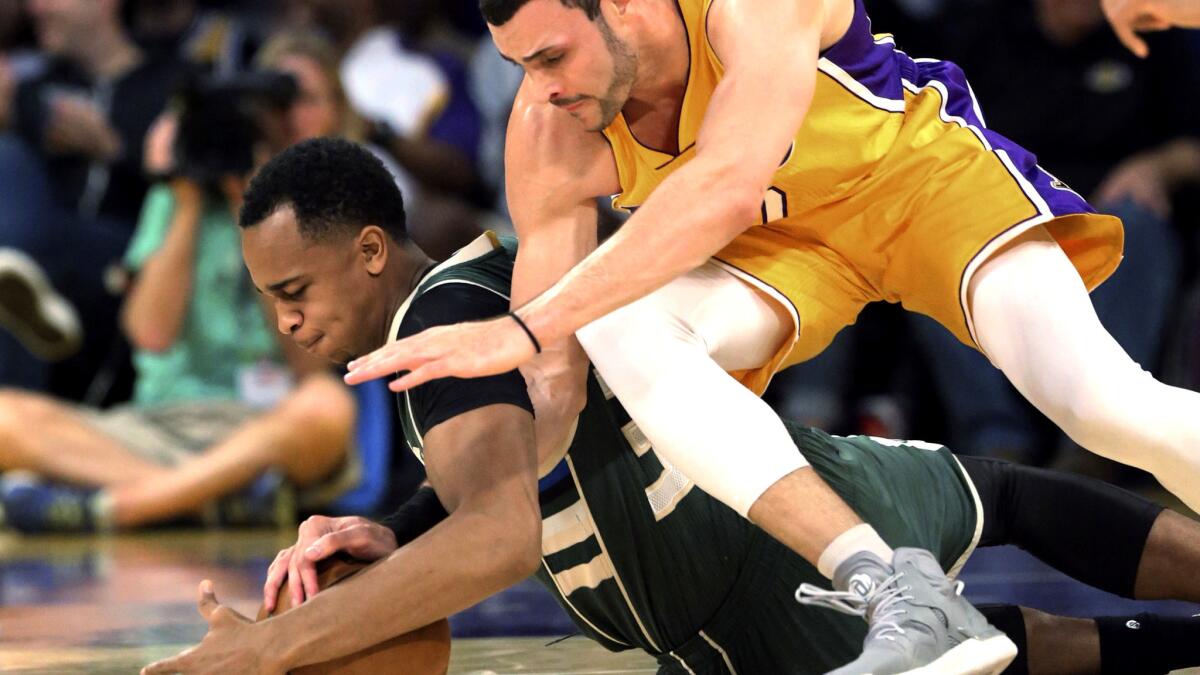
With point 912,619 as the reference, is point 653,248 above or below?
above

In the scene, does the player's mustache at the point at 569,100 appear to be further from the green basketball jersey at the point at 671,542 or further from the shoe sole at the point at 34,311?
the shoe sole at the point at 34,311

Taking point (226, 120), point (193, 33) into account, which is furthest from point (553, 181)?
point (193, 33)

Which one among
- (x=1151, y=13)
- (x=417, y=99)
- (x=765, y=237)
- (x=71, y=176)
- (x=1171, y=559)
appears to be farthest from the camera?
(x=71, y=176)

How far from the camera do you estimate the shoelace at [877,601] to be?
2.48 metres

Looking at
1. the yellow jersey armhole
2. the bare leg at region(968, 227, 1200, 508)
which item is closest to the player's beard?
the yellow jersey armhole

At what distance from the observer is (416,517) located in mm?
2867

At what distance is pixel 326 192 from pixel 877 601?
108cm

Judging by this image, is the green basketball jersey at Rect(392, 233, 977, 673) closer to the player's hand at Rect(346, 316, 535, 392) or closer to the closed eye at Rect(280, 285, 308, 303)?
Answer: the closed eye at Rect(280, 285, 308, 303)

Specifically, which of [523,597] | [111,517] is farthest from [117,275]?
[523,597]

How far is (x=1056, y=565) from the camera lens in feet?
10.2

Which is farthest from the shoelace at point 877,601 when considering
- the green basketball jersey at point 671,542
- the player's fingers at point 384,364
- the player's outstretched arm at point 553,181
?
the player's outstretched arm at point 553,181

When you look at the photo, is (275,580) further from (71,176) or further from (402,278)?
(71,176)

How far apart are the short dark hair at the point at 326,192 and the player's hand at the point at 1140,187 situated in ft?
13.6

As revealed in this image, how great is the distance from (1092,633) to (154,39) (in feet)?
18.6
